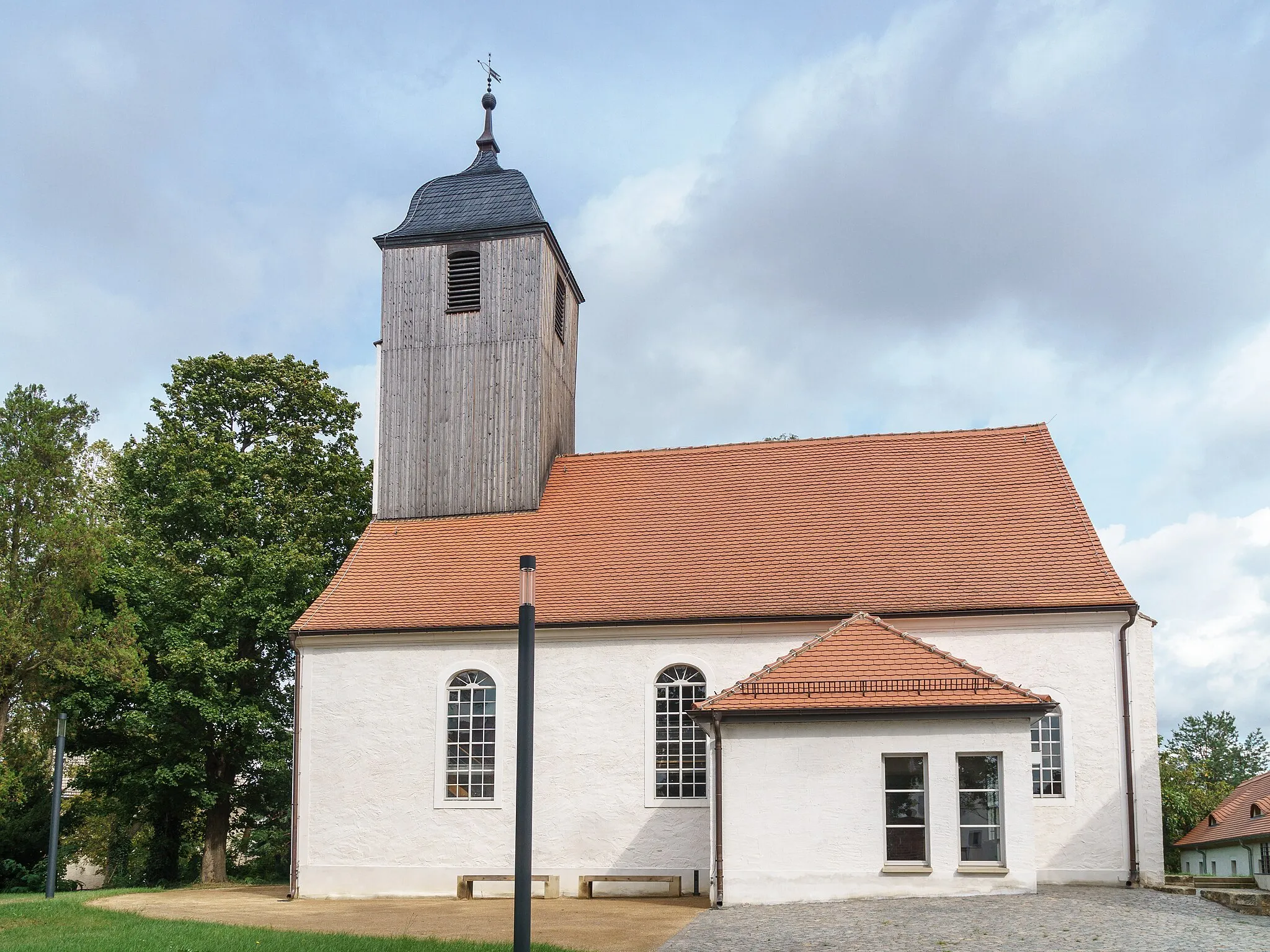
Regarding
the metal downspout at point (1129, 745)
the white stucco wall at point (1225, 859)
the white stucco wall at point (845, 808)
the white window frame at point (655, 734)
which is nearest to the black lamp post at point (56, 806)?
the white window frame at point (655, 734)

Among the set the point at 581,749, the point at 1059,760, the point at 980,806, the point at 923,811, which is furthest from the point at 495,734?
the point at 1059,760

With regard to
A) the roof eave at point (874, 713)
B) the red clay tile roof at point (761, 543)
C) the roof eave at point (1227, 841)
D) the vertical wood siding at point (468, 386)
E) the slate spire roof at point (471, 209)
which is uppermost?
the slate spire roof at point (471, 209)

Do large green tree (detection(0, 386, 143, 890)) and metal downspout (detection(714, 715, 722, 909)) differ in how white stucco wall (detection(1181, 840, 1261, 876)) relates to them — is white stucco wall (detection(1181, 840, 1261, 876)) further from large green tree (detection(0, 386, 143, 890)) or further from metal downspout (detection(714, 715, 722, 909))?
large green tree (detection(0, 386, 143, 890))

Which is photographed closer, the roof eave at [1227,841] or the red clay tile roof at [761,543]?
the red clay tile roof at [761,543]

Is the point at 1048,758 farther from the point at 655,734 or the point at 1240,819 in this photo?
the point at 1240,819

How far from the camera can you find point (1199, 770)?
1996 inches

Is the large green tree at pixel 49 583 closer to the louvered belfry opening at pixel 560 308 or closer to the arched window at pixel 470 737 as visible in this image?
the arched window at pixel 470 737

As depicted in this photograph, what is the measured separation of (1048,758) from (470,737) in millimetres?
9696

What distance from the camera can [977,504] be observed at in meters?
21.6

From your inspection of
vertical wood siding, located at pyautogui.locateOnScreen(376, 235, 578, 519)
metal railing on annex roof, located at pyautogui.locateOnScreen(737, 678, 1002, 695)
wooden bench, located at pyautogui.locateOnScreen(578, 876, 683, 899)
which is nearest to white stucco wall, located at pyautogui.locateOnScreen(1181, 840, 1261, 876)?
wooden bench, located at pyautogui.locateOnScreen(578, 876, 683, 899)

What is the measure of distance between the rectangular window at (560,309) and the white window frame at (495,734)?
27.0ft

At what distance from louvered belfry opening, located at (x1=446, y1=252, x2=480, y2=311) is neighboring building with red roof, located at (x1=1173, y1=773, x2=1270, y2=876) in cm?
2581

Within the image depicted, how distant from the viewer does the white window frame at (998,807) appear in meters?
16.3

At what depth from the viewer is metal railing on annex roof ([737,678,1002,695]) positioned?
17.0m
